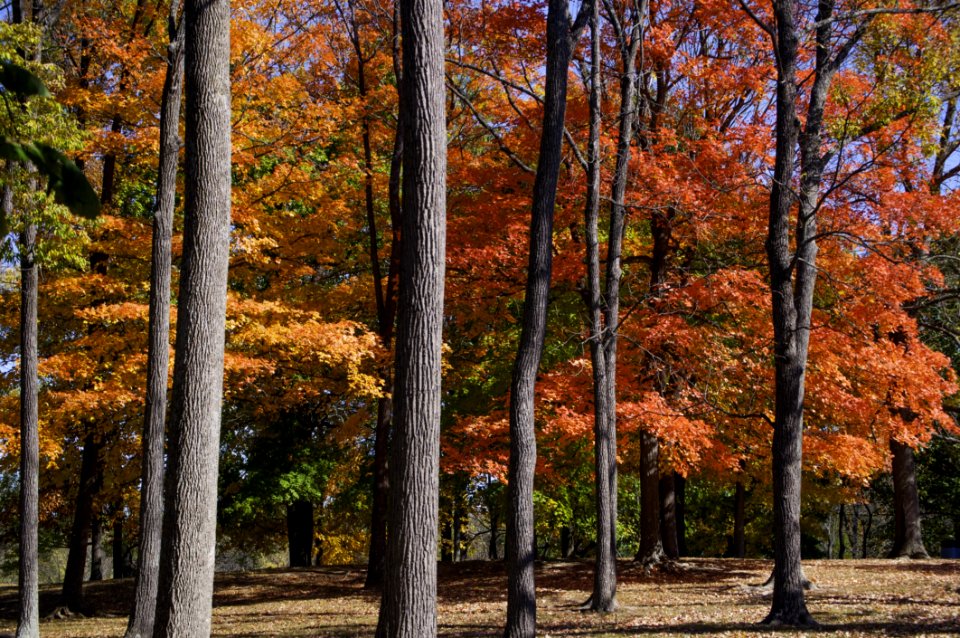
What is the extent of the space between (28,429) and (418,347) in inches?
348

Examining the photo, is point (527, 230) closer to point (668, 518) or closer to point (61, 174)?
point (668, 518)

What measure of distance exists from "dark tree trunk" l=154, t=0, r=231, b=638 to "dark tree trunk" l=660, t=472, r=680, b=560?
12823 mm

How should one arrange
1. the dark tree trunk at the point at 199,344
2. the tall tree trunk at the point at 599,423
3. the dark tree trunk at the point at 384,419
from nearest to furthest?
the dark tree trunk at the point at 199,344 → the tall tree trunk at the point at 599,423 → the dark tree trunk at the point at 384,419

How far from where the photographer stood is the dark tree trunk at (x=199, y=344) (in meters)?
6.15

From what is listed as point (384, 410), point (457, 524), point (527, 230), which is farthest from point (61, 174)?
point (457, 524)

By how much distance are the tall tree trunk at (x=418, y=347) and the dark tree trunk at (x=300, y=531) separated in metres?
19.6

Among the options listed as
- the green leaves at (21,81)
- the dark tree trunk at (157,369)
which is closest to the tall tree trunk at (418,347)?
the green leaves at (21,81)

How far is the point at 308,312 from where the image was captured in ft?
48.3

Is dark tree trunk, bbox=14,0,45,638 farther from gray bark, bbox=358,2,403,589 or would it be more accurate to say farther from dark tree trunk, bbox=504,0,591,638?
dark tree trunk, bbox=504,0,591,638

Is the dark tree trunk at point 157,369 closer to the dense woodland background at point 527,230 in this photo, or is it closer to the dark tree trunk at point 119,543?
the dense woodland background at point 527,230

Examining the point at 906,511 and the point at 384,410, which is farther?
the point at 906,511

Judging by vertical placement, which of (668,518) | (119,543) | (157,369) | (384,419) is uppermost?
(157,369)

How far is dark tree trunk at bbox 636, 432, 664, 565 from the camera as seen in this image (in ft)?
54.1

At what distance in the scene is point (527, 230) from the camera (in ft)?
48.6
